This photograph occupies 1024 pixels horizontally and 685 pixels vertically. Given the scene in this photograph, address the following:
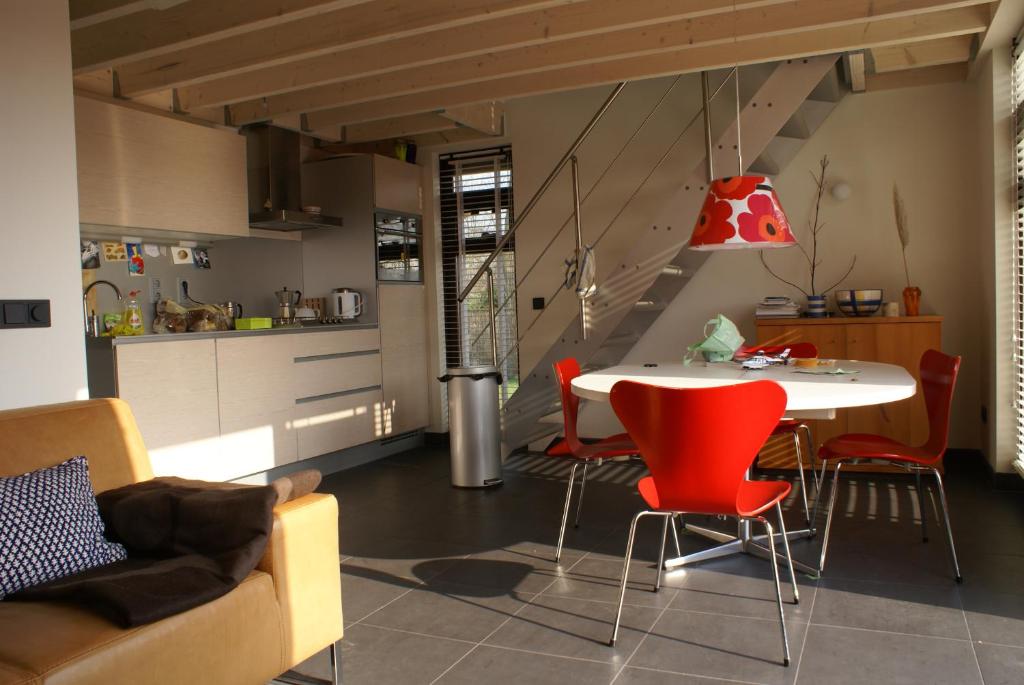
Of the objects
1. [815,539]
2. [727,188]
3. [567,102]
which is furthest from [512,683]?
[567,102]

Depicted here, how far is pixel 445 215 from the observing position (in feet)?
22.4

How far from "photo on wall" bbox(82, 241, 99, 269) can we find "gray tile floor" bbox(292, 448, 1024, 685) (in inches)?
96.6

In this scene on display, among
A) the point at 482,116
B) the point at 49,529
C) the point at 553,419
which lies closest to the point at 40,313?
the point at 49,529

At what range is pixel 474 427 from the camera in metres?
5.20

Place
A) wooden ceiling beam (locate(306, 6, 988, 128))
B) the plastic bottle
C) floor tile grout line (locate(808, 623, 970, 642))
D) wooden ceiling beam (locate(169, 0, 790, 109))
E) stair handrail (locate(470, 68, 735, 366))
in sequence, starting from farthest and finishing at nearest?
stair handrail (locate(470, 68, 735, 366)) → the plastic bottle → wooden ceiling beam (locate(306, 6, 988, 128)) → wooden ceiling beam (locate(169, 0, 790, 109)) → floor tile grout line (locate(808, 623, 970, 642))

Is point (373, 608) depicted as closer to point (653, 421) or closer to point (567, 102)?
point (653, 421)

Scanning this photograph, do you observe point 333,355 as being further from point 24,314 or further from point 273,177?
point 24,314

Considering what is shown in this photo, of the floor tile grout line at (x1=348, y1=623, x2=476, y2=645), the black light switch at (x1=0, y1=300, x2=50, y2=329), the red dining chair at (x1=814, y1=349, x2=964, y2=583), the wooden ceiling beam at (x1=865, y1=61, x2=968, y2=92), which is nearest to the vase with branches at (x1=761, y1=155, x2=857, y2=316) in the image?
the wooden ceiling beam at (x1=865, y1=61, x2=968, y2=92)

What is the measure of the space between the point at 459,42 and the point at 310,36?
2.46 ft

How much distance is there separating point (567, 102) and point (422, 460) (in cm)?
289

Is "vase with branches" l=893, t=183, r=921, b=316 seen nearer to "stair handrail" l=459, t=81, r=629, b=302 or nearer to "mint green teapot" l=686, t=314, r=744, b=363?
"mint green teapot" l=686, t=314, r=744, b=363

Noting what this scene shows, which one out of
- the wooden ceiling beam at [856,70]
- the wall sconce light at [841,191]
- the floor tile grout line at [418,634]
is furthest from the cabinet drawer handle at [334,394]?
the wooden ceiling beam at [856,70]

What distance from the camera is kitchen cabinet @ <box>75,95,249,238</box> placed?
4.80 m

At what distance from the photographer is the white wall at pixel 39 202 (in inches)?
117
